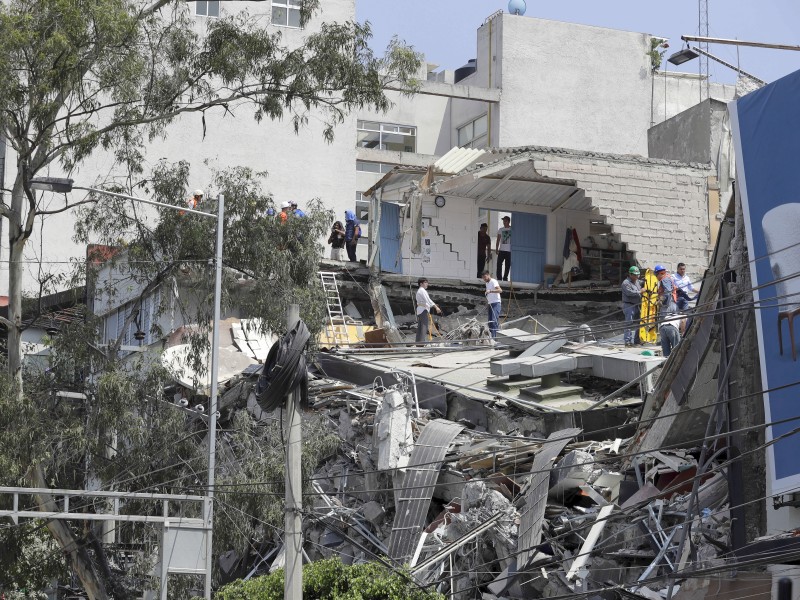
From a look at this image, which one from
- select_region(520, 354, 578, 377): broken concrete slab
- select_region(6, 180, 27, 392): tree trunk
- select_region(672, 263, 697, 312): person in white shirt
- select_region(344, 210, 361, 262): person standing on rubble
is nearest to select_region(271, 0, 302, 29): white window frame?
select_region(344, 210, 361, 262): person standing on rubble

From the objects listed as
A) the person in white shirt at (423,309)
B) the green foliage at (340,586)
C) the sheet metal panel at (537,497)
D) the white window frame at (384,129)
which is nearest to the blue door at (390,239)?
the person in white shirt at (423,309)

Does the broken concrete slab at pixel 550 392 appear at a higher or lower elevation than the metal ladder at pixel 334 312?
lower

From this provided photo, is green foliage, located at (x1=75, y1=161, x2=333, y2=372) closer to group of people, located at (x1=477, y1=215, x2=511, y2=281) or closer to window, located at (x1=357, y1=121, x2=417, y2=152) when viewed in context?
group of people, located at (x1=477, y1=215, x2=511, y2=281)

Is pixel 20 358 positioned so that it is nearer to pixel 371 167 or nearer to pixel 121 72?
pixel 121 72

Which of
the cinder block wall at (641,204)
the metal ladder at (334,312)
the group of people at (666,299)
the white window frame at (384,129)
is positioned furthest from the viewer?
the white window frame at (384,129)

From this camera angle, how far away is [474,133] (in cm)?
5116

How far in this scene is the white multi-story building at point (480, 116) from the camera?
45.4 m

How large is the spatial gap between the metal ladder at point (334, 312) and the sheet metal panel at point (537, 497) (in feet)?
36.6

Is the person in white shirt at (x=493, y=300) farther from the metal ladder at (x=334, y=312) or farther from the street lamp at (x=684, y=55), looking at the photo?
the street lamp at (x=684, y=55)

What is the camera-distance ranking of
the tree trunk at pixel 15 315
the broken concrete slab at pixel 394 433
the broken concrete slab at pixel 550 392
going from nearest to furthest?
1. the broken concrete slab at pixel 394 433
2. the tree trunk at pixel 15 315
3. the broken concrete slab at pixel 550 392

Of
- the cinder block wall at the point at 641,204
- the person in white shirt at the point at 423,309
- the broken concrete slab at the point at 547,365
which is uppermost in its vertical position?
the cinder block wall at the point at 641,204

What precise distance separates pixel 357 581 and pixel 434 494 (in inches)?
174

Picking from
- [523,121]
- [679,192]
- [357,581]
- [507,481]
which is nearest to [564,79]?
[523,121]

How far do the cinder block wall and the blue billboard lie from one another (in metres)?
15.3
